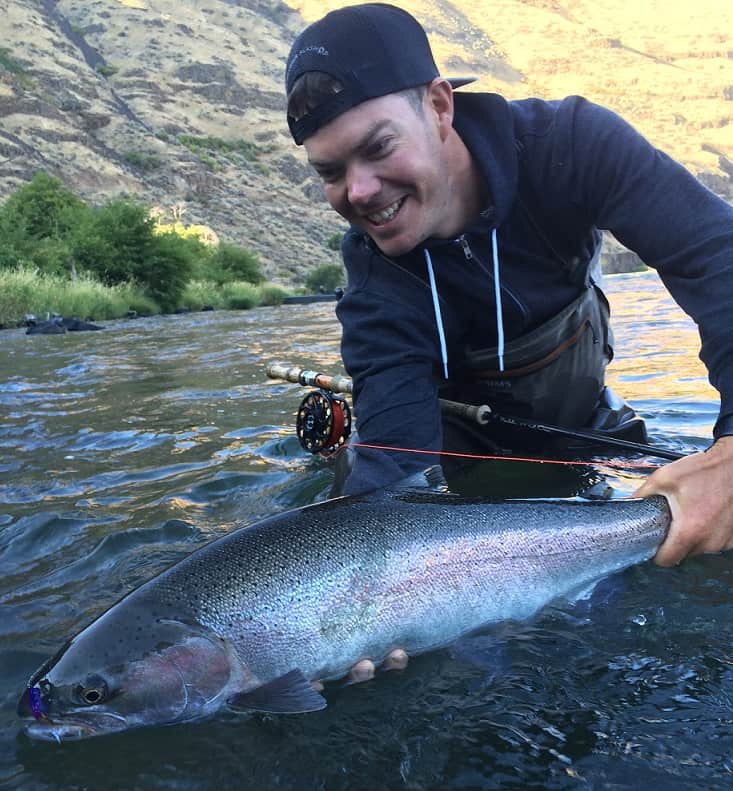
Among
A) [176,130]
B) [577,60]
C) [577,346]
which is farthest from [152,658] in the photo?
[577,60]

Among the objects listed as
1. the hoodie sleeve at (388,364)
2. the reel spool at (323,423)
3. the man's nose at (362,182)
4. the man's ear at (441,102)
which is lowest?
the reel spool at (323,423)

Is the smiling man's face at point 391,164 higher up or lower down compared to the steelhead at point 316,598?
higher up

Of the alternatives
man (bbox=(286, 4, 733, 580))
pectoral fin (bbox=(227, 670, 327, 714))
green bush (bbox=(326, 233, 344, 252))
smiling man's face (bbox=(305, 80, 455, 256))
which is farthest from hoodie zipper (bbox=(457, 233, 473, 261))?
green bush (bbox=(326, 233, 344, 252))

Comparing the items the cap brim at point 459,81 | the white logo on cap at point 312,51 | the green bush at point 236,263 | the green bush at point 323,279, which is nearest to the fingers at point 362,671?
the white logo on cap at point 312,51

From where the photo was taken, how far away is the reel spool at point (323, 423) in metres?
4.31

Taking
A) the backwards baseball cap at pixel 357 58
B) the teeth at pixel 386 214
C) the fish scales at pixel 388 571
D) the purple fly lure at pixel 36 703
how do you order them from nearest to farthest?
the purple fly lure at pixel 36 703
the fish scales at pixel 388 571
the backwards baseball cap at pixel 357 58
the teeth at pixel 386 214

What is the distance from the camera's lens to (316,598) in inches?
82.4

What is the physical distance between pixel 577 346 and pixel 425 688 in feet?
6.95

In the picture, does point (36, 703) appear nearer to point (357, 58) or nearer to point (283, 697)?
point (283, 697)

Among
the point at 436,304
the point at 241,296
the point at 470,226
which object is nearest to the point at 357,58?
the point at 470,226

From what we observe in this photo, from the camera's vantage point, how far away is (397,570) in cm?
220

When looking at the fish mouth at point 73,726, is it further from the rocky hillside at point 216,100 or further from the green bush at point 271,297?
the green bush at point 271,297

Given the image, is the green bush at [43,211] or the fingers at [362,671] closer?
the fingers at [362,671]

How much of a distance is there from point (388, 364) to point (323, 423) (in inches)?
53.6
